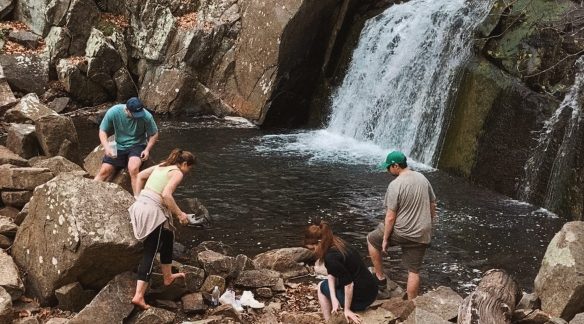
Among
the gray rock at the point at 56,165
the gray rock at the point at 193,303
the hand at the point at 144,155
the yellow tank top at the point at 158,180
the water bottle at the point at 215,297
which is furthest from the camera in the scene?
the gray rock at the point at 56,165

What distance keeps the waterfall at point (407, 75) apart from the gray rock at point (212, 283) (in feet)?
32.0

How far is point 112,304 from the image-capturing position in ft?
22.6

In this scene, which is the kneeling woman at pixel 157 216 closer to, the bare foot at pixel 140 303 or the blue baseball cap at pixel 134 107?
the bare foot at pixel 140 303

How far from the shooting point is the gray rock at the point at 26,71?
2089 cm

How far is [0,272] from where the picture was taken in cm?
728

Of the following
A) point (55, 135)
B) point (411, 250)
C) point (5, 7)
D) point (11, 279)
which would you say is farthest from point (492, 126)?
point (5, 7)

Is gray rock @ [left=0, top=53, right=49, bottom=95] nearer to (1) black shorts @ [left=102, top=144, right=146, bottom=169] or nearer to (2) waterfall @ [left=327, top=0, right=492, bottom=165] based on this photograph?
(2) waterfall @ [left=327, top=0, right=492, bottom=165]

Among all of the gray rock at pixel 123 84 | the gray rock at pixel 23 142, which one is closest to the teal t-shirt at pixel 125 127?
the gray rock at pixel 23 142

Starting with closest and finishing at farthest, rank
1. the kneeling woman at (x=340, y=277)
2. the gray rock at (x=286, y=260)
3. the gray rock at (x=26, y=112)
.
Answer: the kneeling woman at (x=340, y=277) → the gray rock at (x=286, y=260) → the gray rock at (x=26, y=112)

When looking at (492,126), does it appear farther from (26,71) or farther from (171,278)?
(26,71)

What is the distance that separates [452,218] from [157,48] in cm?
1428

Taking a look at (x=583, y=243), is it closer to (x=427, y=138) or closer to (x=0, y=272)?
(x=0, y=272)

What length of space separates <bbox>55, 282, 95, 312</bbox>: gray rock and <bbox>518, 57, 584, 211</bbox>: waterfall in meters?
9.72

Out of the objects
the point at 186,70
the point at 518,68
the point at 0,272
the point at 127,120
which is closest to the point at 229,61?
the point at 186,70
